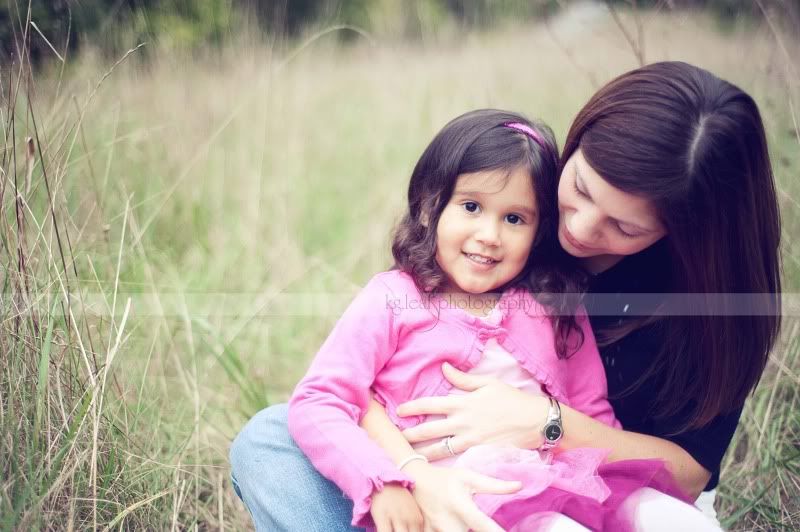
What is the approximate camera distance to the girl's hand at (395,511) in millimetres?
1234

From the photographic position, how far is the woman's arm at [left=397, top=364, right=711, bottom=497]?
1.38 meters

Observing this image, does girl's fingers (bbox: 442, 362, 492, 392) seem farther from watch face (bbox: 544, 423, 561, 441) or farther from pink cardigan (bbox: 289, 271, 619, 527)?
watch face (bbox: 544, 423, 561, 441)

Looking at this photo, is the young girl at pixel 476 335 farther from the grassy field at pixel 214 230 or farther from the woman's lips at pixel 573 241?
the grassy field at pixel 214 230

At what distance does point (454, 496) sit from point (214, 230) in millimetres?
2361

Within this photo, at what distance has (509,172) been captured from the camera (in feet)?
4.86

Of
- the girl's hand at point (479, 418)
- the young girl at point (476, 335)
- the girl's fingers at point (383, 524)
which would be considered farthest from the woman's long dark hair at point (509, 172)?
the girl's fingers at point (383, 524)

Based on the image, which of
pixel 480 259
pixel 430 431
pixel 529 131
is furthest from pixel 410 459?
pixel 529 131

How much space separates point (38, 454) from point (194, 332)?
3.30 feet

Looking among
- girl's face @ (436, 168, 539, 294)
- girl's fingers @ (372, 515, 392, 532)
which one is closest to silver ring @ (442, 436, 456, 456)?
girl's fingers @ (372, 515, 392, 532)

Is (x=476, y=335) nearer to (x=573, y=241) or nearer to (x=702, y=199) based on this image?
(x=573, y=241)

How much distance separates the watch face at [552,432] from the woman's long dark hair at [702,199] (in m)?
0.33

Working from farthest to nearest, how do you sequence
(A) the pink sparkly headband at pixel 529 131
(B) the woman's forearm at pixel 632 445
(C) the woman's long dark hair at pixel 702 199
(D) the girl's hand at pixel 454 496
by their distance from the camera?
1. (A) the pink sparkly headband at pixel 529 131
2. (B) the woman's forearm at pixel 632 445
3. (C) the woman's long dark hair at pixel 702 199
4. (D) the girl's hand at pixel 454 496

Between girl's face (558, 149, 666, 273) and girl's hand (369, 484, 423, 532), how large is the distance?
652 millimetres

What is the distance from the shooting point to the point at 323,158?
4.13 m
